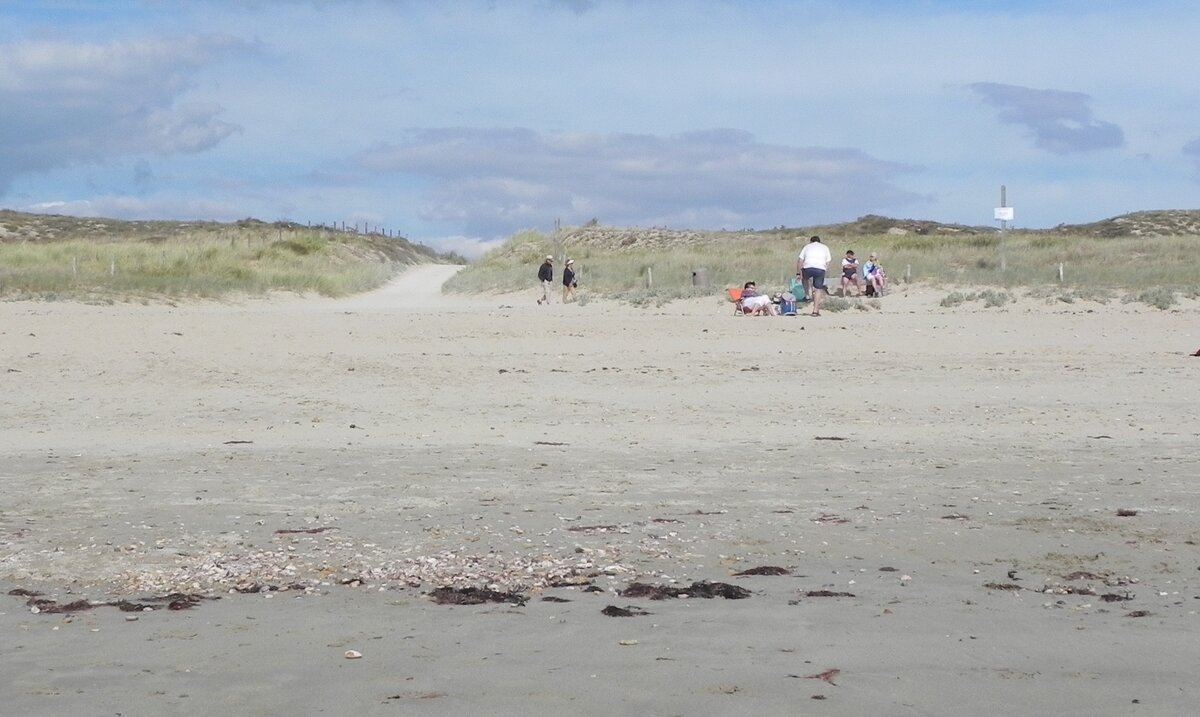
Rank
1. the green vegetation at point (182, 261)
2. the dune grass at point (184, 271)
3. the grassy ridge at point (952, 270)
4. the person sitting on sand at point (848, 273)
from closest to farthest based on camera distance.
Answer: the person sitting on sand at point (848, 273), the grassy ridge at point (952, 270), the dune grass at point (184, 271), the green vegetation at point (182, 261)

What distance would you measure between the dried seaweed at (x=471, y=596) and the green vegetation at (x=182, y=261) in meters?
22.9

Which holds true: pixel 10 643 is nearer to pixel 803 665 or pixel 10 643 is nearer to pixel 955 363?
pixel 803 665

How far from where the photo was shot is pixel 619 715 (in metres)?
4.16

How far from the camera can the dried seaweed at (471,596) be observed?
563 centimetres

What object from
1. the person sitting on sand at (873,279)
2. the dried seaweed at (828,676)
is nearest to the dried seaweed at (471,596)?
the dried seaweed at (828,676)

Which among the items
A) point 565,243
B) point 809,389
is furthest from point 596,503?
point 565,243

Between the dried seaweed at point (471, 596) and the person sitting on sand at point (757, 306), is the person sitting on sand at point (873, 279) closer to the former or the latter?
the person sitting on sand at point (757, 306)

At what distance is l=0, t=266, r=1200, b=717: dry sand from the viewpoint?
4512 millimetres

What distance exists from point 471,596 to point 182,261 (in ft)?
137

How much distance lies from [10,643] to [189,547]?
1.71m

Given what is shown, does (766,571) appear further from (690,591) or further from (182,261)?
(182,261)

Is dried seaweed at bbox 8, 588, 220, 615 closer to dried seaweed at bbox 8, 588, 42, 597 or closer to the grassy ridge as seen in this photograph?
dried seaweed at bbox 8, 588, 42, 597

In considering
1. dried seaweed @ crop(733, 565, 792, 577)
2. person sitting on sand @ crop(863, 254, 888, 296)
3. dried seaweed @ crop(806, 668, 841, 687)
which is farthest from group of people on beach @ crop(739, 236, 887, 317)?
dried seaweed @ crop(806, 668, 841, 687)

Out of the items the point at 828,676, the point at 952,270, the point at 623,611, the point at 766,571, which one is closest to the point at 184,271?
the point at 952,270
